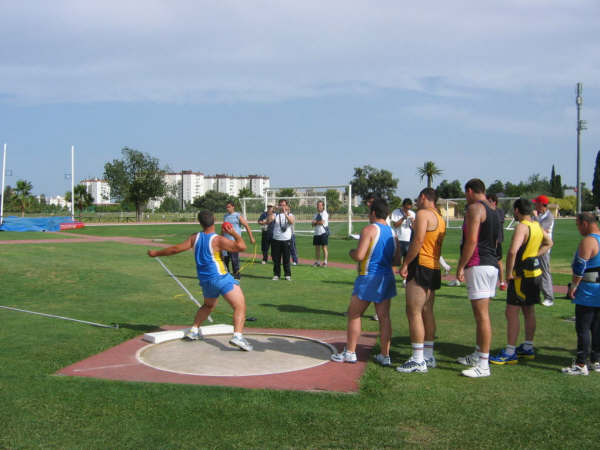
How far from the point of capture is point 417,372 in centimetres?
600

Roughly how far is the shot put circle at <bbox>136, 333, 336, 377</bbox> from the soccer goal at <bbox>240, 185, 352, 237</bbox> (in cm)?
2433

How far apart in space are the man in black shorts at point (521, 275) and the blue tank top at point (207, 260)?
3.49 metres

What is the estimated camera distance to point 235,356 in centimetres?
676

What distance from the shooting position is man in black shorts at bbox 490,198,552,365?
643cm

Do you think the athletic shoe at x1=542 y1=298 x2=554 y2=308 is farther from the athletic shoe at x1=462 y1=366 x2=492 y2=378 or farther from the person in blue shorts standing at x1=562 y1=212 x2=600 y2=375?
the athletic shoe at x1=462 y1=366 x2=492 y2=378

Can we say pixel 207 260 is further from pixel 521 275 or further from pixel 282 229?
pixel 282 229

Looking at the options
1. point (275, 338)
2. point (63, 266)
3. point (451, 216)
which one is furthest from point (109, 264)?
point (451, 216)

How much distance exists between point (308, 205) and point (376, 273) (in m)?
29.0

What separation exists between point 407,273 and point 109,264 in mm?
13043

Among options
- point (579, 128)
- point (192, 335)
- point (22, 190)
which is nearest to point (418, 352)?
point (192, 335)

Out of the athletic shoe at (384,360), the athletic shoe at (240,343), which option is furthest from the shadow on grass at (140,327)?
the athletic shoe at (384,360)

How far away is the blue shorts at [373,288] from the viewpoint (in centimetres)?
612

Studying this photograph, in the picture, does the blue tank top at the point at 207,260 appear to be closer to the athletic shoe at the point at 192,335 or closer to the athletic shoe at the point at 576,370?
the athletic shoe at the point at 192,335

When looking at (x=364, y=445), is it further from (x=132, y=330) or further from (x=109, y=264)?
(x=109, y=264)
